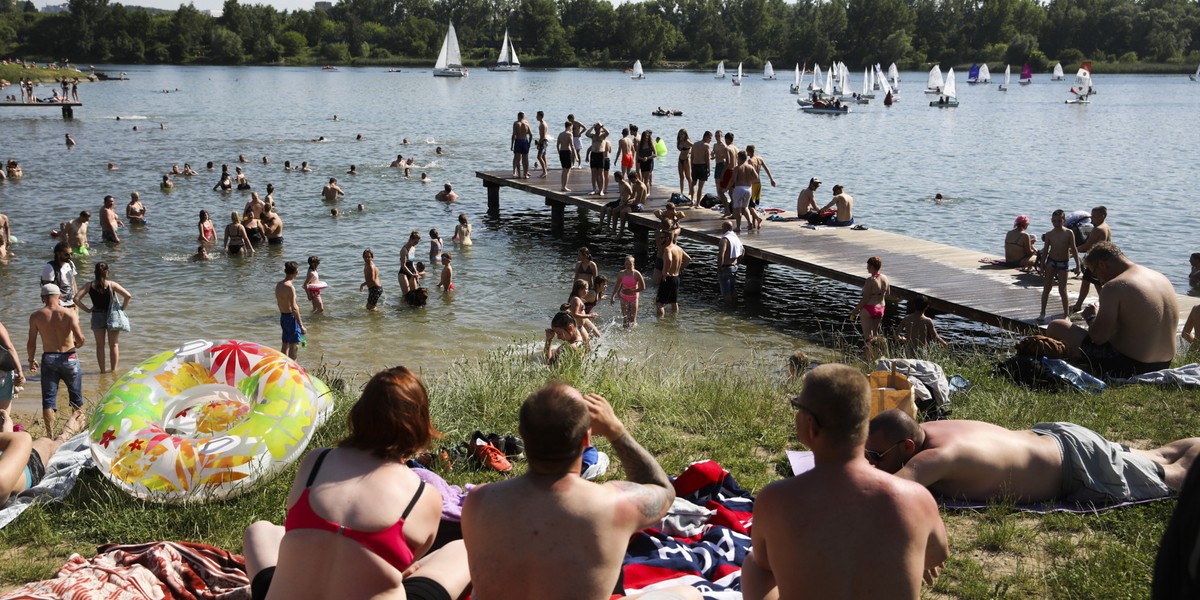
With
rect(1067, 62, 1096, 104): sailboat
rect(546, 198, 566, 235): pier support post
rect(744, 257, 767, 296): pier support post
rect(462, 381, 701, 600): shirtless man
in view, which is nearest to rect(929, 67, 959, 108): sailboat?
rect(1067, 62, 1096, 104): sailboat

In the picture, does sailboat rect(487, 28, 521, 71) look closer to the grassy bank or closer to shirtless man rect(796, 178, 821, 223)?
Answer: shirtless man rect(796, 178, 821, 223)

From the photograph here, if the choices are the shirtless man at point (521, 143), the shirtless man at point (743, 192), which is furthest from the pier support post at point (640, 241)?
the shirtless man at point (521, 143)

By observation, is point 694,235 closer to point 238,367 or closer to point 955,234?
point 955,234

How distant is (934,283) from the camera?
1461cm

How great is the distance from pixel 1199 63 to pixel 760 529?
387ft

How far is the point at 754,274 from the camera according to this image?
17.5 m

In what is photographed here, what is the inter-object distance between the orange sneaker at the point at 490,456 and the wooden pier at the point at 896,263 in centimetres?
830

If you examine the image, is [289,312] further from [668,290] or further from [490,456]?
[490,456]

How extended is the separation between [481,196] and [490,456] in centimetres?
2366

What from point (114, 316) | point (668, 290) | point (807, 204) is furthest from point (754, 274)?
point (114, 316)

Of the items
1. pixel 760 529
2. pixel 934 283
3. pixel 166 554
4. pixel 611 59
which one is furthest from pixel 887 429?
pixel 611 59

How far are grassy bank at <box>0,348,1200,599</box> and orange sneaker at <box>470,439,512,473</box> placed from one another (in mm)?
103

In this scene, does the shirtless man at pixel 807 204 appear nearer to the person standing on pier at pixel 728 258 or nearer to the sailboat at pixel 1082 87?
the person standing on pier at pixel 728 258

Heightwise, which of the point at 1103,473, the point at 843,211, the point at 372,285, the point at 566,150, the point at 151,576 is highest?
the point at 566,150
